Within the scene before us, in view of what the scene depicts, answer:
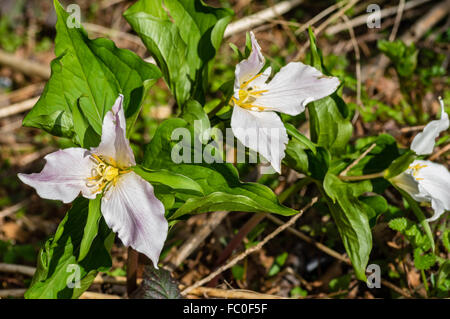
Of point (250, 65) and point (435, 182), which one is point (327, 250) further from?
point (250, 65)

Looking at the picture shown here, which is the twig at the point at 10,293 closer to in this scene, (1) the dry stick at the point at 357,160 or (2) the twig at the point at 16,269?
(2) the twig at the point at 16,269

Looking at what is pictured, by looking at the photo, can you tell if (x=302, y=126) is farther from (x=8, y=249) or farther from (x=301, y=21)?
(x=8, y=249)

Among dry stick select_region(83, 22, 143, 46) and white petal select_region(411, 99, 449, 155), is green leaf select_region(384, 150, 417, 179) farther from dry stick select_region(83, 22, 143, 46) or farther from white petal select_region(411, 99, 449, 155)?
dry stick select_region(83, 22, 143, 46)

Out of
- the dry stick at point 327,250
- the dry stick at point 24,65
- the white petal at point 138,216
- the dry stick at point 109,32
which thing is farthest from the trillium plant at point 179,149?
the dry stick at point 24,65

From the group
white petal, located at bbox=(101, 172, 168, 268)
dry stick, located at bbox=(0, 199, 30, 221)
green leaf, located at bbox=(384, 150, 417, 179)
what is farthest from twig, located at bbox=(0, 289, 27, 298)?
green leaf, located at bbox=(384, 150, 417, 179)
